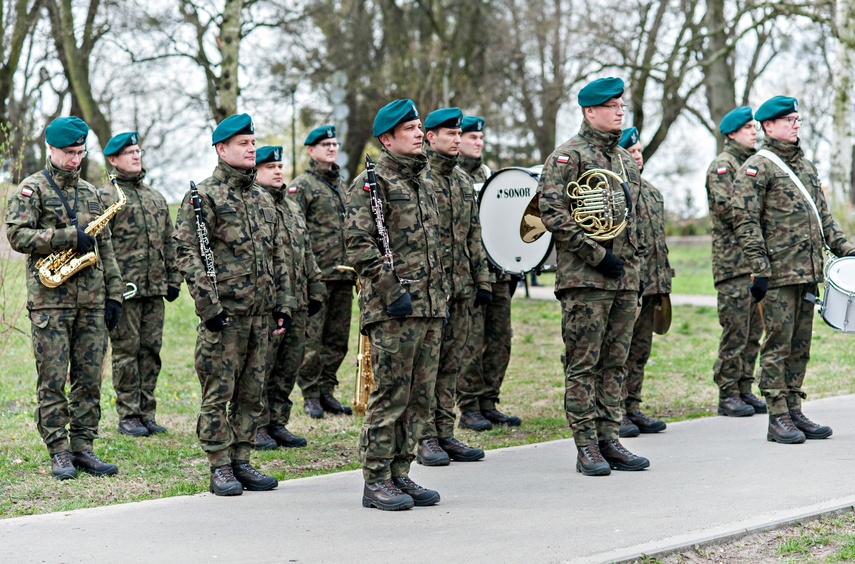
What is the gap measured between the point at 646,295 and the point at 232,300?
158 inches

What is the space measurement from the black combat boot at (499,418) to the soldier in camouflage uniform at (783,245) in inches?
86.7

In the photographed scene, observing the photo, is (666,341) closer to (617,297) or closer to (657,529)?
(617,297)

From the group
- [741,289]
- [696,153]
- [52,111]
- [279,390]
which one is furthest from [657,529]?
[696,153]

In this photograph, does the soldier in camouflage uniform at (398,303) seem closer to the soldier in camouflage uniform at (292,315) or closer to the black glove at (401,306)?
the black glove at (401,306)

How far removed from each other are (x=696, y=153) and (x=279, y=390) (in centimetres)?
4024

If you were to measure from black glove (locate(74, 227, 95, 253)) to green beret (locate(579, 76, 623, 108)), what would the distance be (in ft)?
11.3

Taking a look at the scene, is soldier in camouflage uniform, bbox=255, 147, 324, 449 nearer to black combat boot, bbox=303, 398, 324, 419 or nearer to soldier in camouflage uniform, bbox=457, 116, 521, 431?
black combat boot, bbox=303, 398, 324, 419

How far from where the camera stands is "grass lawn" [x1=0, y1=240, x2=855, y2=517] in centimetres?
741

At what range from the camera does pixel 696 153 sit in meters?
46.8

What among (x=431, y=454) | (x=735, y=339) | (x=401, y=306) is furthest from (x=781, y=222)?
(x=401, y=306)

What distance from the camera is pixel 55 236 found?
7.50m

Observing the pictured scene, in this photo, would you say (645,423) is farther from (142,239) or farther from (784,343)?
(142,239)

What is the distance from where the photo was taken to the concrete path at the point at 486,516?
568cm

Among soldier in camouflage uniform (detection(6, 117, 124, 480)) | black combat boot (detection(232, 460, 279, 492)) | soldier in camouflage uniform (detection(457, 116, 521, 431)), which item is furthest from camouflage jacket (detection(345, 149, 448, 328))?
soldier in camouflage uniform (detection(457, 116, 521, 431))
